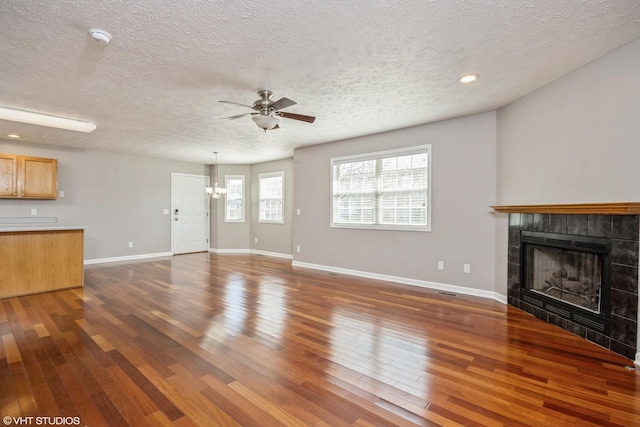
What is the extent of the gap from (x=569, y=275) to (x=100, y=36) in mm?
4828

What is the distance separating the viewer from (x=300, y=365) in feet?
7.53

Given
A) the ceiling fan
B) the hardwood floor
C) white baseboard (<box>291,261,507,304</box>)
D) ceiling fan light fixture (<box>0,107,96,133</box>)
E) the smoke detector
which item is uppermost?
the smoke detector

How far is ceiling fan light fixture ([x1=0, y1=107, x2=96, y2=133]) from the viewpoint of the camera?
395 cm

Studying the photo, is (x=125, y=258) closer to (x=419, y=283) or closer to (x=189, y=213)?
(x=189, y=213)

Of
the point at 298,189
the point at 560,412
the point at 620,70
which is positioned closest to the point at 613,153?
the point at 620,70

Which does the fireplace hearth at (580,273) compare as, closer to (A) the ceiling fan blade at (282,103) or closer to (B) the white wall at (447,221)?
(B) the white wall at (447,221)

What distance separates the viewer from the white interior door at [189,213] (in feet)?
25.9

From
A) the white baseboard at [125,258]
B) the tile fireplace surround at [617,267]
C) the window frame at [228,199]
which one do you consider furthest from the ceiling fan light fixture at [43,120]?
the tile fireplace surround at [617,267]

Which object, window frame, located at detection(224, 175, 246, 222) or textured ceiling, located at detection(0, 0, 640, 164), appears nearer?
textured ceiling, located at detection(0, 0, 640, 164)

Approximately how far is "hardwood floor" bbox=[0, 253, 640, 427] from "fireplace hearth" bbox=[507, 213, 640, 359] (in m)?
0.17

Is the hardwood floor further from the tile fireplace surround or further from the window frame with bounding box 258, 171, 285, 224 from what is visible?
the window frame with bounding box 258, 171, 285, 224

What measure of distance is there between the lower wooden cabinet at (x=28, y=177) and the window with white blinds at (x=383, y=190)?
5.34m

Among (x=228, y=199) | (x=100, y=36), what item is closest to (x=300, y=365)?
(x=100, y=36)

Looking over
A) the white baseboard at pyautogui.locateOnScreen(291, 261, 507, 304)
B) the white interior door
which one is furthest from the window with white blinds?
the white interior door
